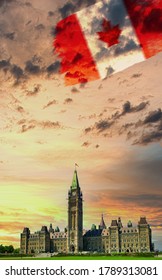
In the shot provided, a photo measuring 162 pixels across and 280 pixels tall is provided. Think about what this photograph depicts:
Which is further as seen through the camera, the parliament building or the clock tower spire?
the clock tower spire

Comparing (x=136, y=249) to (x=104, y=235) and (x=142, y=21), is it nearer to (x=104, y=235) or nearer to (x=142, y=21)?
(x=104, y=235)

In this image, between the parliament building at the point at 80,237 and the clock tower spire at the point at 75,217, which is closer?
the parliament building at the point at 80,237

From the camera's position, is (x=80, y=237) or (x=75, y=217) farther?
(x=75, y=217)

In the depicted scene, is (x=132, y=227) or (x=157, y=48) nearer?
(x=157, y=48)

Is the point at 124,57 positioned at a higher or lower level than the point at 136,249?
higher
